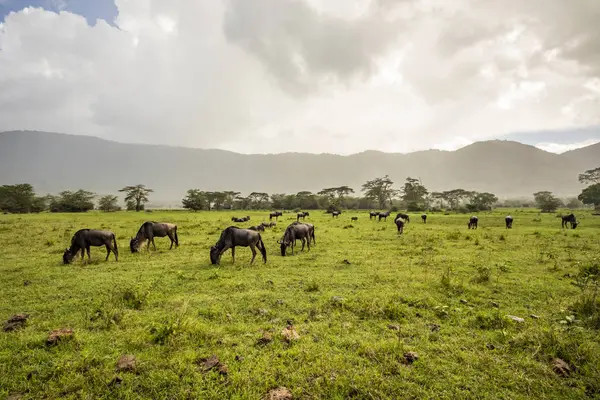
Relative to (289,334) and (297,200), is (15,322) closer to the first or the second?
(289,334)

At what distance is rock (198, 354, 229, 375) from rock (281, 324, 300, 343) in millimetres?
1519

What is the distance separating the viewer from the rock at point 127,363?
5.08 metres

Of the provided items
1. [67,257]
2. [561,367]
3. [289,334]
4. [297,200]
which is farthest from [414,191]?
[289,334]

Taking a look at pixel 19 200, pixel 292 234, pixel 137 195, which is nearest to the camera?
pixel 292 234

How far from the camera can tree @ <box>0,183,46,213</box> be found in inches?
2571

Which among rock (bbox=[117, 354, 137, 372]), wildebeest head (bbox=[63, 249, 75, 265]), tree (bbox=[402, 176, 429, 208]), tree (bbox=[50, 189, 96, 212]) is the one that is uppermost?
tree (bbox=[402, 176, 429, 208])

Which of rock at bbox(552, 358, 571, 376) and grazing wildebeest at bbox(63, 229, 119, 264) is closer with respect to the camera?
rock at bbox(552, 358, 571, 376)

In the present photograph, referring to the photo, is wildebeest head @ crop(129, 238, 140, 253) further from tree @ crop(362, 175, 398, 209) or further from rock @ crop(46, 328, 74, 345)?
tree @ crop(362, 175, 398, 209)

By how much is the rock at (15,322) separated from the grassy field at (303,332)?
0.27 metres

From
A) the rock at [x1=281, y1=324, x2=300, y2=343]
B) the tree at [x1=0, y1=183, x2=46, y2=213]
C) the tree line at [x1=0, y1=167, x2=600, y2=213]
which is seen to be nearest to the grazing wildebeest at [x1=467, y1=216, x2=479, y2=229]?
the rock at [x1=281, y1=324, x2=300, y2=343]

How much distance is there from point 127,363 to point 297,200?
343ft

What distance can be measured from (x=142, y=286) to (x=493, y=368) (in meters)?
10.6

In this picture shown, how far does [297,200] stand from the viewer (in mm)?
109562

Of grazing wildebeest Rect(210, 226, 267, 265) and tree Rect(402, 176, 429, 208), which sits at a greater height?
tree Rect(402, 176, 429, 208)
